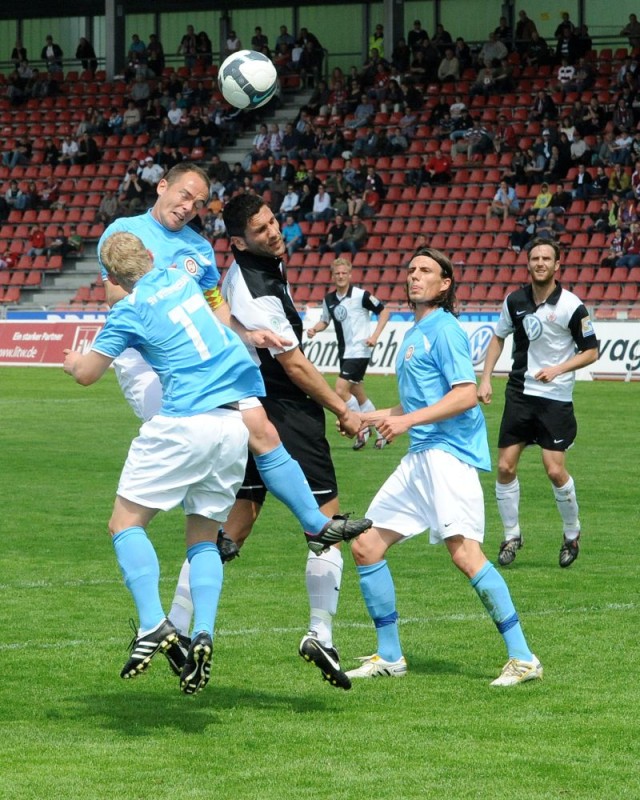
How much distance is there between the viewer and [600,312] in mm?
24484

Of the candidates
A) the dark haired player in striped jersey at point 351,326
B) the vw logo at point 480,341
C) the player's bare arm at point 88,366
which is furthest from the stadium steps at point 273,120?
the player's bare arm at point 88,366

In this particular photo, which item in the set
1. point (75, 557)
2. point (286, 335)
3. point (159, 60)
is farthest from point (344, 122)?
point (286, 335)

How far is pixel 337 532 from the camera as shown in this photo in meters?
6.04

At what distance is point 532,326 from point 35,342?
67.4ft

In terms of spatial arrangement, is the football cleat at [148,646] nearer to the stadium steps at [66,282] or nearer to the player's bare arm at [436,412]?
the player's bare arm at [436,412]

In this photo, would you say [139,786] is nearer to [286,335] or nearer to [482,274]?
[286,335]

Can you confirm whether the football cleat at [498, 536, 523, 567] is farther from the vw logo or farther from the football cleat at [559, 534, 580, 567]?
the vw logo

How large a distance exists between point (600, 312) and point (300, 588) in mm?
16892

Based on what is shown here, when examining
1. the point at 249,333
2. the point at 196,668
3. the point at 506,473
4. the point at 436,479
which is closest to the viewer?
the point at 196,668

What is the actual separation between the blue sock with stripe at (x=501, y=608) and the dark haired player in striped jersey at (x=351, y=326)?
11.3 metres

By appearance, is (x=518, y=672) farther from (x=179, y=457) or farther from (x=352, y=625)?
(x=179, y=457)

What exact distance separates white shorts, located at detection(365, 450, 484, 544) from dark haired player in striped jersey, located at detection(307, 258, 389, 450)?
11108mm

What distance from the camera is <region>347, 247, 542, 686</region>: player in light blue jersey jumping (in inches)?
246

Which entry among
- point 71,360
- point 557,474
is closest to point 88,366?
point 71,360
